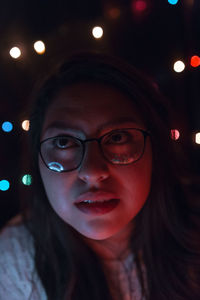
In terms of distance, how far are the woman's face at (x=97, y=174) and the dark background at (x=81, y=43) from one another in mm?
409

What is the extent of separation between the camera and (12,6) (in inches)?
52.4

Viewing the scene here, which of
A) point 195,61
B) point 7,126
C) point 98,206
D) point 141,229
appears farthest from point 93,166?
point 195,61

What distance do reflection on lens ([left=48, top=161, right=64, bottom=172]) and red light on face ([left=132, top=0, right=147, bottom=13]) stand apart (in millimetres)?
887

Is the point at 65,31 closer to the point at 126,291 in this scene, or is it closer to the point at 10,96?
the point at 10,96

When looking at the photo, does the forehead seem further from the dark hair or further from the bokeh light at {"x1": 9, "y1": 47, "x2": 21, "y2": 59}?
the bokeh light at {"x1": 9, "y1": 47, "x2": 21, "y2": 59}

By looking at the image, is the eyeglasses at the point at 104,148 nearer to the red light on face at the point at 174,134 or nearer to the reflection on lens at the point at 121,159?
the reflection on lens at the point at 121,159

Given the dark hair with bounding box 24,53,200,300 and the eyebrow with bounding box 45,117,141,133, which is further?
the dark hair with bounding box 24,53,200,300

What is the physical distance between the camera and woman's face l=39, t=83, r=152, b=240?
3.08ft

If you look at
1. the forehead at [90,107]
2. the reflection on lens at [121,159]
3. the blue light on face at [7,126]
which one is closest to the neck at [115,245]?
the reflection on lens at [121,159]

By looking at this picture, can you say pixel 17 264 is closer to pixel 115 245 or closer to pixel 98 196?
pixel 115 245

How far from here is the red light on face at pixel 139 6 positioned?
140cm

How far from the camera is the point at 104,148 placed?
0.97 m

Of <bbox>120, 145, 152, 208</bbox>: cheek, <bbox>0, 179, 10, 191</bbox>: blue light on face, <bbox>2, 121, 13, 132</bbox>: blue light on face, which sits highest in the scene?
<bbox>2, 121, 13, 132</bbox>: blue light on face

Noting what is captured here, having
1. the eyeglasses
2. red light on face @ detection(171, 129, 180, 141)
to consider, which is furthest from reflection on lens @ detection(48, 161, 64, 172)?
red light on face @ detection(171, 129, 180, 141)
